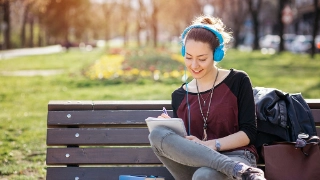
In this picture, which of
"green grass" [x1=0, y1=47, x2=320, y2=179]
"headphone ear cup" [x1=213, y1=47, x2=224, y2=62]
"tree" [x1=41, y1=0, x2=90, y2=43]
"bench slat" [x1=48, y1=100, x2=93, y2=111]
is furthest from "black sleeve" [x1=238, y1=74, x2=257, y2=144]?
"tree" [x1=41, y1=0, x2=90, y2=43]

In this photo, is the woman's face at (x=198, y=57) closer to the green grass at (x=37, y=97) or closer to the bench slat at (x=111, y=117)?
the bench slat at (x=111, y=117)

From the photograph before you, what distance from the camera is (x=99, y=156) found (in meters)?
4.19

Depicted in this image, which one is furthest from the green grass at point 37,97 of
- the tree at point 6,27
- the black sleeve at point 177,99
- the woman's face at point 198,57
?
the tree at point 6,27

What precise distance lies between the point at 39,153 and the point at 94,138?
9.10 feet

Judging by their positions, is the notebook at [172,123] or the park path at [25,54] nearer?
the notebook at [172,123]

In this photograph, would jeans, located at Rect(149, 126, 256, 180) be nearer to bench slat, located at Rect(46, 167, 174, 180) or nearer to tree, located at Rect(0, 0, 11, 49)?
bench slat, located at Rect(46, 167, 174, 180)

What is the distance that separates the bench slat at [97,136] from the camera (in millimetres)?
4180

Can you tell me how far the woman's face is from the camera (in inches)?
148

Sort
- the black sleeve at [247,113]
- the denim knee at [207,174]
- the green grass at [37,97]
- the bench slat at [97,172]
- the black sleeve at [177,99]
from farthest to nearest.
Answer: the green grass at [37,97], the bench slat at [97,172], the black sleeve at [177,99], the black sleeve at [247,113], the denim knee at [207,174]

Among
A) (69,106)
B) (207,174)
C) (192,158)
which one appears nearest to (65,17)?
(69,106)

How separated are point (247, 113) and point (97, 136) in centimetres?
114

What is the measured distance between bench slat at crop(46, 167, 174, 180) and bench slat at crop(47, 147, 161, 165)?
0.05m

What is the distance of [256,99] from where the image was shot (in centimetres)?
401

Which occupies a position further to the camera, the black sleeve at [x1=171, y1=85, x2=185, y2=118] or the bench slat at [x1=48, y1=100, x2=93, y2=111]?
the bench slat at [x1=48, y1=100, x2=93, y2=111]
